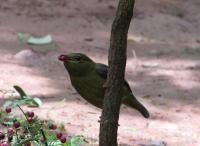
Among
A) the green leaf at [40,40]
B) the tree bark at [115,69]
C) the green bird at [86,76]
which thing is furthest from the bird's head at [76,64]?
the green leaf at [40,40]

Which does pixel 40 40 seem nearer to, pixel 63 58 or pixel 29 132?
pixel 63 58

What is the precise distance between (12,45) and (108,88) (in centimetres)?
390

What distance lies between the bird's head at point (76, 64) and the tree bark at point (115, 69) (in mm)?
855

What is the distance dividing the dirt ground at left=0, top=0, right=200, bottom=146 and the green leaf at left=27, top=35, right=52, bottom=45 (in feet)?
0.45

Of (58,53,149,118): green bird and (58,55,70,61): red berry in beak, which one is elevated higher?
(58,55,70,61): red berry in beak

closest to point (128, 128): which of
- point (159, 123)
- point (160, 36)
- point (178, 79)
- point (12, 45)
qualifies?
point (159, 123)

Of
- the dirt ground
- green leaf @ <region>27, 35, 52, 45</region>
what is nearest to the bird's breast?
the dirt ground

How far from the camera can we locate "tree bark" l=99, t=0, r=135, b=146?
116 inches

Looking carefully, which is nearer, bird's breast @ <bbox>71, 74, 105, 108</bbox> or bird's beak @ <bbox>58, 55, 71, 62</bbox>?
bird's beak @ <bbox>58, 55, 71, 62</bbox>

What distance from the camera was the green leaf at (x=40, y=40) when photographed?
6973 mm

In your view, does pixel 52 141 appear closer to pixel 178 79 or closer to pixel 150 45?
pixel 178 79

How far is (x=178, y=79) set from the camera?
630 centimetres

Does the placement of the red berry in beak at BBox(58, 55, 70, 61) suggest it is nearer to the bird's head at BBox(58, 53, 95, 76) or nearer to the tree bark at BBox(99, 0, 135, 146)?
the bird's head at BBox(58, 53, 95, 76)

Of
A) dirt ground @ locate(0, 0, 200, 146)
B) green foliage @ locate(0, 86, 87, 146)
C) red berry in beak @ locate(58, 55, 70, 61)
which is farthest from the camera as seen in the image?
dirt ground @ locate(0, 0, 200, 146)
